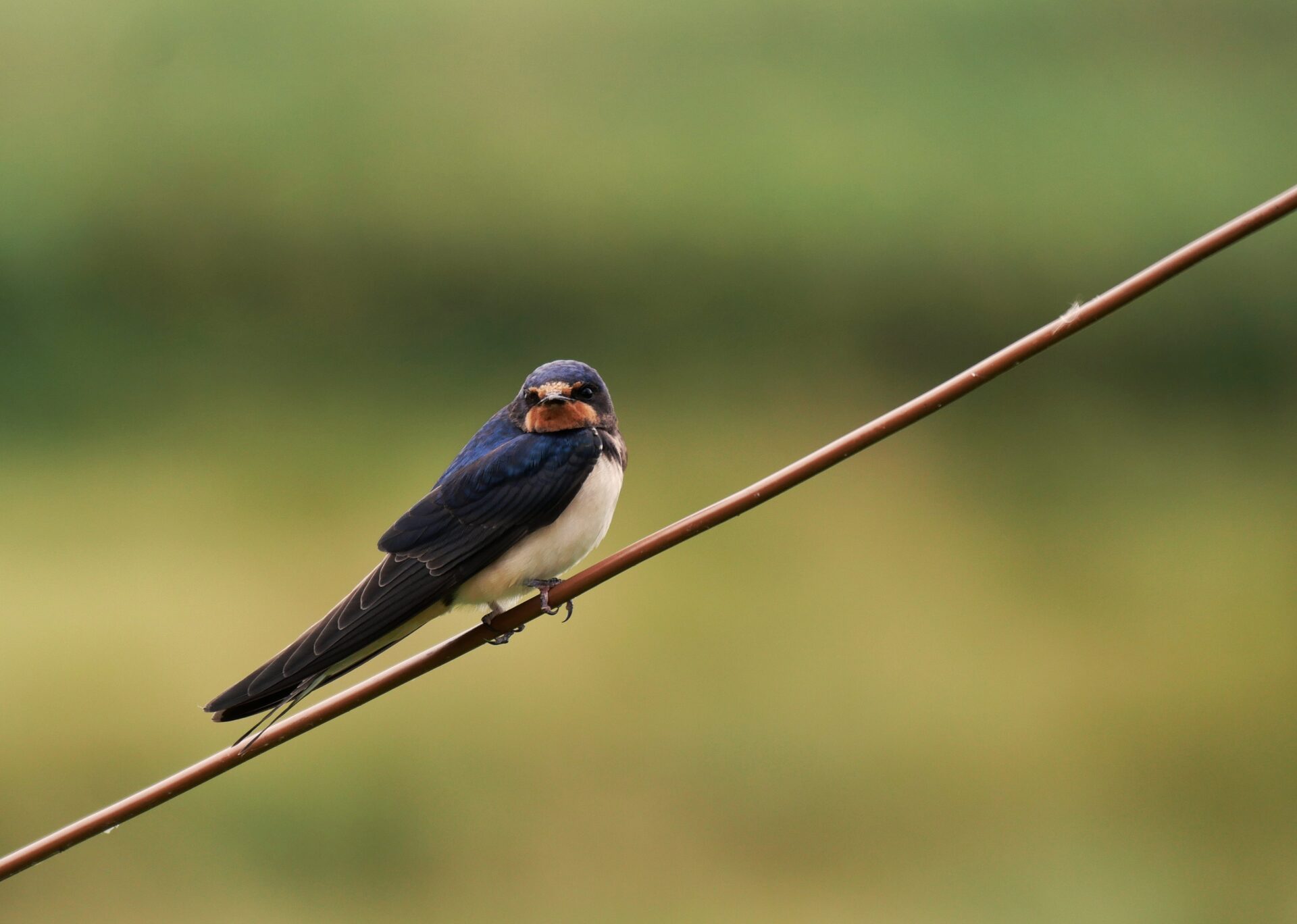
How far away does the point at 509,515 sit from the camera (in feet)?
7.23

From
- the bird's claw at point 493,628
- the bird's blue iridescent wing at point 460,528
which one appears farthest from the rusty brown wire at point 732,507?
the bird's blue iridescent wing at point 460,528

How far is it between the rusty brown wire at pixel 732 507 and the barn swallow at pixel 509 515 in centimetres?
53

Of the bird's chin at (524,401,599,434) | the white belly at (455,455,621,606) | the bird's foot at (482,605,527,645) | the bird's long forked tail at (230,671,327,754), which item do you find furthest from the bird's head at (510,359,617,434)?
the bird's long forked tail at (230,671,327,754)

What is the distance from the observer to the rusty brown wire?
1222mm

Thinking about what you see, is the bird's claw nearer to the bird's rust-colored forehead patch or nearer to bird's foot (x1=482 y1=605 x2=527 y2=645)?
bird's foot (x1=482 y1=605 x2=527 y2=645)

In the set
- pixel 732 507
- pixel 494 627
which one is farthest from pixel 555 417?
pixel 732 507

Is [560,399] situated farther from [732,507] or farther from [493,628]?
[732,507]

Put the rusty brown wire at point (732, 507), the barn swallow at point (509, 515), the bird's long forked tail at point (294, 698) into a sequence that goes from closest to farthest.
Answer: the rusty brown wire at point (732, 507)
the bird's long forked tail at point (294, 698)
the barn swallow at point (509, 515)

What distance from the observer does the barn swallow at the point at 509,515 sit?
2068 millimetres

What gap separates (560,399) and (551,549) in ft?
0.88

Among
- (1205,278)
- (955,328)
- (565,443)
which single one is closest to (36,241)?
(955,328)

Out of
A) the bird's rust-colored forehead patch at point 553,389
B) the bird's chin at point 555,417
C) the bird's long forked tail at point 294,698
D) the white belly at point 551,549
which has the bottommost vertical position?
the bird's long forked tail at point 294,698

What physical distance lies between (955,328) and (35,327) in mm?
4900

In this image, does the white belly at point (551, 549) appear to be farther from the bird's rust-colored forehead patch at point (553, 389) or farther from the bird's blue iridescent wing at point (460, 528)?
the bird's rust-colored forehead patch at point (553, 389)
